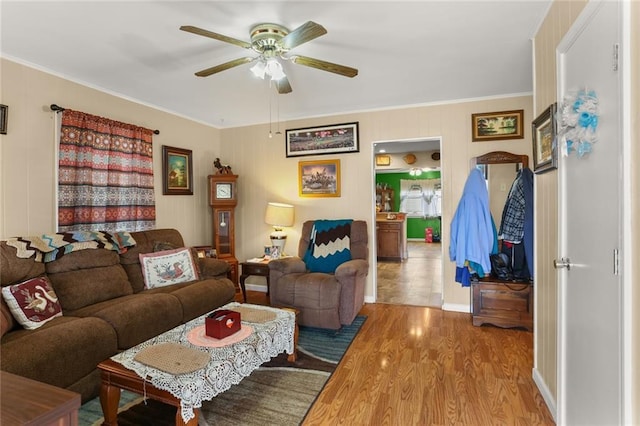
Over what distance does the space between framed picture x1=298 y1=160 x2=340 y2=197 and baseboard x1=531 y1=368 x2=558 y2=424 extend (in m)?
2.76

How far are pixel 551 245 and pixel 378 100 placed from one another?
8.20ft

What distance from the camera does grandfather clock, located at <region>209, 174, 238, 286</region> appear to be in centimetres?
442

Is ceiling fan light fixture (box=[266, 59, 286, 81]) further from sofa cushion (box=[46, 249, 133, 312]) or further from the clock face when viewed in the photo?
the clock face

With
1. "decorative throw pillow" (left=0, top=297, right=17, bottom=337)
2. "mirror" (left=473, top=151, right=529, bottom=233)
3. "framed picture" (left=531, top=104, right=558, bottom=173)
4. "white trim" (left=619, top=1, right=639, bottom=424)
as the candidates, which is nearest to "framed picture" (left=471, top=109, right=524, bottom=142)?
"mirror" (left=473, top=151, right=529, bottom=233)

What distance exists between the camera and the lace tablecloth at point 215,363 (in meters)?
1.55

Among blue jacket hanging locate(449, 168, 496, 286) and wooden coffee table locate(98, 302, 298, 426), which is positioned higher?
blue jacket hanging locate(449, 168, 496, 286)

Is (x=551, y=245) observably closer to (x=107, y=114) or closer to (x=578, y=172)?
(x=578, y=172)

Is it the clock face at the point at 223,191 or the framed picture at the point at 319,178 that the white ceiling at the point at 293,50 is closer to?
the framed picture at the point at 319,178

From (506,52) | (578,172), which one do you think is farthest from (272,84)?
(578,172)

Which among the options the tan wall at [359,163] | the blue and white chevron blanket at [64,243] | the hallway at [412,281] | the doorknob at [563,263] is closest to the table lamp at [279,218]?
the tan wall at [359,163]

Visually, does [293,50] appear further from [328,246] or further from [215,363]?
[215,363]

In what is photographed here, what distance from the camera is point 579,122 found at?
1.44 meters

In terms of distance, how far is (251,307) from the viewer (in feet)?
8.36

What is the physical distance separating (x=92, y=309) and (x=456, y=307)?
140 inches
